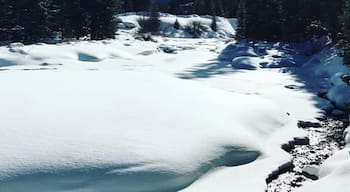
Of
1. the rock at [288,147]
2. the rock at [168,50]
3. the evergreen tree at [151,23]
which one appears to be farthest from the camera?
the evergreen tree at [151,23]

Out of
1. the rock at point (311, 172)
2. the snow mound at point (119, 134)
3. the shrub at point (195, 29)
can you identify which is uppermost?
the snow mound at point (119, 134)

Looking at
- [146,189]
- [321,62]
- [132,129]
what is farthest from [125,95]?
[321,62]

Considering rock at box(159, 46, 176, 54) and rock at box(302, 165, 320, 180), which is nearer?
rock at box(302, 165, 320, 180)

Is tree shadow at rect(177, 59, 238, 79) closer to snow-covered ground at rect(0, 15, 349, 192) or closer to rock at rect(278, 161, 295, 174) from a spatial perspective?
snow-covered ground at rect(0, 15, 349, 192)

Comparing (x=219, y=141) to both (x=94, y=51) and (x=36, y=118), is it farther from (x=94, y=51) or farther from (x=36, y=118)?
(x=94, y=51)

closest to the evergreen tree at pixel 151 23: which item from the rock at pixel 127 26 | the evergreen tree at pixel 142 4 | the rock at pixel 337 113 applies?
the rock at pixel 127 26

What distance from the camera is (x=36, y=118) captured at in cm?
916

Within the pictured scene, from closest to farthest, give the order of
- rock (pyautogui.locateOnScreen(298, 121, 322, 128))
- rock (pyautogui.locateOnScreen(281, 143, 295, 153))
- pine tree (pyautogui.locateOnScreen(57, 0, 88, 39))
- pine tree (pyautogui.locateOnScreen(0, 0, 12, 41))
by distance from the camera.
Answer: rock (pyautogui.locateOnScreen(281, 143, 295, 153)), rock (pyautogui.locateOnScreen(298, 121, 322, 128)), pine tree (pyautogui.locateOnScreen(0, 0, 12, 41)), pine tree (pyautogui.locateOnScreen(57, 0, 88, 39))

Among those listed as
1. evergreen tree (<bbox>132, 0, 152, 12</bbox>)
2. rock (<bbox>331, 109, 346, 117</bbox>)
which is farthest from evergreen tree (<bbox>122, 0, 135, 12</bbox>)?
rock (<bbox>331, 109, 346, 117</bbox>)

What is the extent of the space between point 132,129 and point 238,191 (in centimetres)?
264

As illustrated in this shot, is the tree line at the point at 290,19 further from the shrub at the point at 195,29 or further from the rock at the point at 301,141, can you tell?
the shrub at the point at 195,29

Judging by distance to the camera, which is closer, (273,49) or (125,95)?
(125,95)

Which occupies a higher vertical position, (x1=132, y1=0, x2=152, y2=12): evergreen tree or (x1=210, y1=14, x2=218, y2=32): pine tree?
(x1=132, y1=0, x2=152, y2=12): evergreen tree

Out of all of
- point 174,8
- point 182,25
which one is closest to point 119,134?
point 182,25
